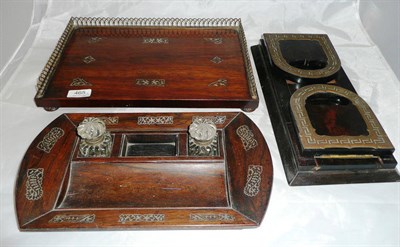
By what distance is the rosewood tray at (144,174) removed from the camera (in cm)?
139

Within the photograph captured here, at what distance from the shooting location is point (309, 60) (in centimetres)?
218

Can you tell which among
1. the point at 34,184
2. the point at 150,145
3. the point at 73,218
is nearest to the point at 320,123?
the point at 150,145

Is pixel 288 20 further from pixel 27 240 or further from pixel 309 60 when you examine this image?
pixel 27 240

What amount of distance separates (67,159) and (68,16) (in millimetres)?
1659

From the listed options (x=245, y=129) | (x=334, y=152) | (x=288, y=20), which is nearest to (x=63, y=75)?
(x=245, y=129)

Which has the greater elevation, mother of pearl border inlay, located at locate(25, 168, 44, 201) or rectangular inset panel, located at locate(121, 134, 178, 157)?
rectangular inset panel, located at locate(121, 134, 178, 157)

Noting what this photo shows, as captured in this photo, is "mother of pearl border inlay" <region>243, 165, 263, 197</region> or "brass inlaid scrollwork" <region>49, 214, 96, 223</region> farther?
"mother of pearl border inlay" <region>243, 165, 263, 197</region>

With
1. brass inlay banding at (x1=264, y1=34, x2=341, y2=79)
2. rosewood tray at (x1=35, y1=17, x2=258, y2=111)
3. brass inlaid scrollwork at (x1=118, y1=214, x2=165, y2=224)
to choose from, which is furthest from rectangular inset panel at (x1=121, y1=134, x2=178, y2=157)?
brass inlay banding at (x1=264, y1=34, x2=341, y2=79)

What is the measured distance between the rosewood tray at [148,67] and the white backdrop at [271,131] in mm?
214

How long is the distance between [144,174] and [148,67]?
79cm

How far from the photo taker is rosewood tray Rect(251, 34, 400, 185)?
1.64 m

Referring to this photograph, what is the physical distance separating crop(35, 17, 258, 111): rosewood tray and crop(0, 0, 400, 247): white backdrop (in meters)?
0.21

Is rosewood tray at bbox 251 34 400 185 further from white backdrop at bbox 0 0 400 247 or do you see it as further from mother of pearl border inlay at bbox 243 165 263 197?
mother of pearl border inlay at bbox 243 165 263 197

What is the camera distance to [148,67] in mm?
2125
